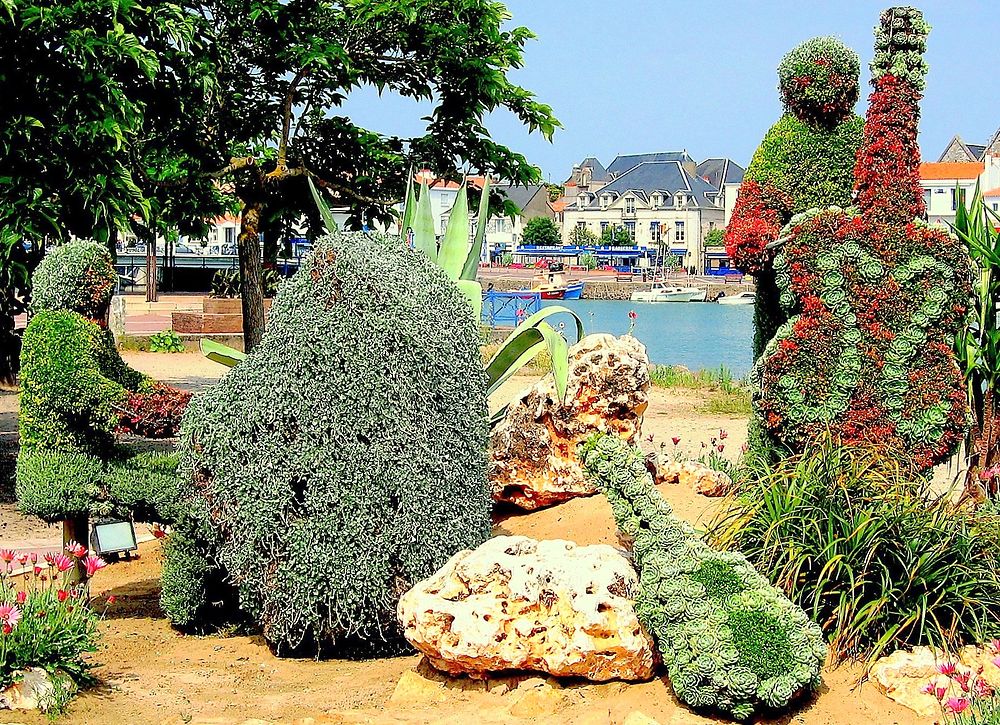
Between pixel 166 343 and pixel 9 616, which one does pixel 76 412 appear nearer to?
pixel 9 616

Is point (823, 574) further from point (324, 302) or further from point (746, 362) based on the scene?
point (746, 362)

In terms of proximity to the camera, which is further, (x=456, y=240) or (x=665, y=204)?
(x=665, y=204)

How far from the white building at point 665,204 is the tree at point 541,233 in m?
3.71

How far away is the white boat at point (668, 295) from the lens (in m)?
63.5

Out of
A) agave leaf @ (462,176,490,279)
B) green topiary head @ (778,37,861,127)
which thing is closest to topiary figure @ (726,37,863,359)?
green topiary head @ (778,37,861,127)

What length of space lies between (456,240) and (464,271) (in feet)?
0.79

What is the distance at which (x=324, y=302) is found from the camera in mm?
5023

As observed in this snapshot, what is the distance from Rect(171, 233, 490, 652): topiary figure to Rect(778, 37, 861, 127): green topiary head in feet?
10.1

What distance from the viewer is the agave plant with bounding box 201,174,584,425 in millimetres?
6375

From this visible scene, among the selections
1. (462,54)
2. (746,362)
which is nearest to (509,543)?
(462,54)

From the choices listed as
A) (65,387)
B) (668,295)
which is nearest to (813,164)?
(65,387)

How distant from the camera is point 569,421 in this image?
23.2 ft

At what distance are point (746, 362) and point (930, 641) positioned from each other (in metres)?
24.7

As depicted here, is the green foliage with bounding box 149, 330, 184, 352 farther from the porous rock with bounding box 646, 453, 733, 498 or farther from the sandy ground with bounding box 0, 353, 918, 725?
the sandy ground with bounding box 0, 353, 918, 725
